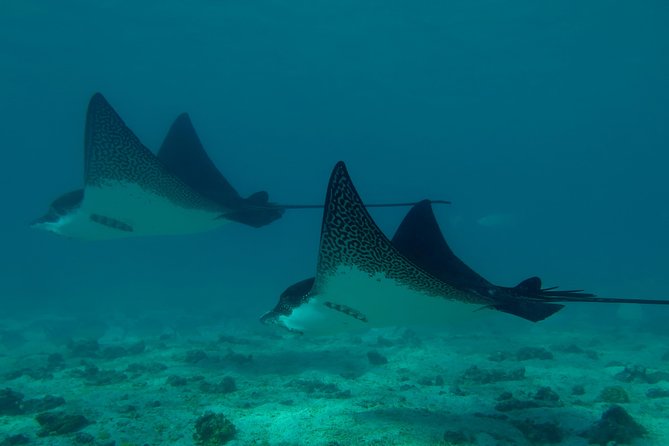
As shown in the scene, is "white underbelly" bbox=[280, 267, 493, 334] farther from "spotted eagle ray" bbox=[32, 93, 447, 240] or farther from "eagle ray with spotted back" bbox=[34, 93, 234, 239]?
"eagle ray with spotted back" bbox=[34, 93, 234, 239]

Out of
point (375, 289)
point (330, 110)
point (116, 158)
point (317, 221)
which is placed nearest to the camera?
point (375, 289)

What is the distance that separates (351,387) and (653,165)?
388ft

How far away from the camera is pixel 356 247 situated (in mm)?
4168

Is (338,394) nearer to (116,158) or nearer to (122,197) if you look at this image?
(122,197)

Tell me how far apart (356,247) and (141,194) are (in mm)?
4215

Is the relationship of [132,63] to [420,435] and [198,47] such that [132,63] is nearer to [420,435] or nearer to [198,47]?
[198,47]

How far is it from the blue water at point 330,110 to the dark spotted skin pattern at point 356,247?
1953cm

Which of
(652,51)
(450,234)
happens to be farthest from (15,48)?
(450,234)

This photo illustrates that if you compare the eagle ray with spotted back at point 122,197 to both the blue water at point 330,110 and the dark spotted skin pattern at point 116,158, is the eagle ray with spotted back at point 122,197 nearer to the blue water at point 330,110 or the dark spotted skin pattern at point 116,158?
the dark spotted skin pattern at point 116,158

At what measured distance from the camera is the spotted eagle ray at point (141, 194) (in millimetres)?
6125

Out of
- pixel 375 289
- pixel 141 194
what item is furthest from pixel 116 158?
pixel 375 289

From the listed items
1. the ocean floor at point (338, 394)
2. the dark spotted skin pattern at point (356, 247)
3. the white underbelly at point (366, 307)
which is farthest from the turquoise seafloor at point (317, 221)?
the dark spotted skin pattern at point (356, 247)

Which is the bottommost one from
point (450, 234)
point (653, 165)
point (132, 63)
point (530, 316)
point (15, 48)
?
point (530, 316)

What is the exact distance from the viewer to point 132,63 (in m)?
45.4
